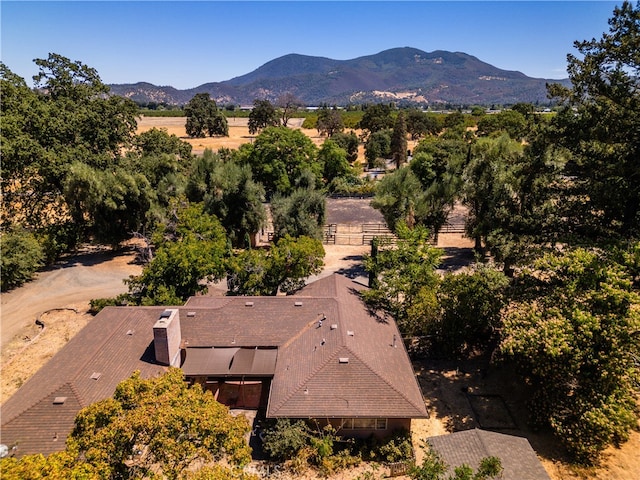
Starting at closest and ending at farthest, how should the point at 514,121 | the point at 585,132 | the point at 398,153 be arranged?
the point at 585,132
the point at 398,153
the point at 514,121

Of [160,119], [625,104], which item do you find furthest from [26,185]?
[160,119]

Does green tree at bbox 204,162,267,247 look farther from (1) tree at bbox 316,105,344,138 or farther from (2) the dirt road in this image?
(1) tree at bbox 316,105,344,138

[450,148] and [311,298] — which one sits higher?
[450,148]

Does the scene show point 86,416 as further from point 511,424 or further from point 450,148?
point 450,148

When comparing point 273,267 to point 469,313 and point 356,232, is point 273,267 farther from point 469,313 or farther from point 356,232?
point 356,232

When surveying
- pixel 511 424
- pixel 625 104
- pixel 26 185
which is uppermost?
pixel 625 104

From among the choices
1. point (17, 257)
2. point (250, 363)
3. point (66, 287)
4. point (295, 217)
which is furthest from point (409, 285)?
point (17, 257)

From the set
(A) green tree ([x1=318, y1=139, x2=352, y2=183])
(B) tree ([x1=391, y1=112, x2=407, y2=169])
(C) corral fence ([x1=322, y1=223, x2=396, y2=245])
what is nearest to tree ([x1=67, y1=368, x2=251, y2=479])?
(C) corral fence ([x1=322, y1=223, x2=396, y2=245])
